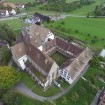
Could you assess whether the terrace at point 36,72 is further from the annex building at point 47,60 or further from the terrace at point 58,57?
the terrace at point 58,57

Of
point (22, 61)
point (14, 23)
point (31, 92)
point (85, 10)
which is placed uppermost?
point (22, 61)

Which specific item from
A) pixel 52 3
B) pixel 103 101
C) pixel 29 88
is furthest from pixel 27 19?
pixel 103 101

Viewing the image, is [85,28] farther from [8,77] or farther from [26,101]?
[26,101]

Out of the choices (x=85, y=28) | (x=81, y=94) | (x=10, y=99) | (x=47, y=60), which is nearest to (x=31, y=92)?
(x=10, y=99)

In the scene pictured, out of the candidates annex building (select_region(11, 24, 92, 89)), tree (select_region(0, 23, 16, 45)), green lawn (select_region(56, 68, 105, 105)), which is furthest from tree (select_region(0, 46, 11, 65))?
green lawn (select_region(56, 68, 105, 105))

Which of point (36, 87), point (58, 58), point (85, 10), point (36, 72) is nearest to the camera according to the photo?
point (36, 87)

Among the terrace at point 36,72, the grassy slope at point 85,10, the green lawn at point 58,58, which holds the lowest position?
the grassy slope at point 85,10

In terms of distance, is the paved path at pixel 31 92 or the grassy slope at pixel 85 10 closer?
the paved path at pixel 31 92

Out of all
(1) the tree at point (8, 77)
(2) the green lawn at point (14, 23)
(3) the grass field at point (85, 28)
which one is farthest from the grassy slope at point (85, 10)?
(1) the tree at point (8, 77)
